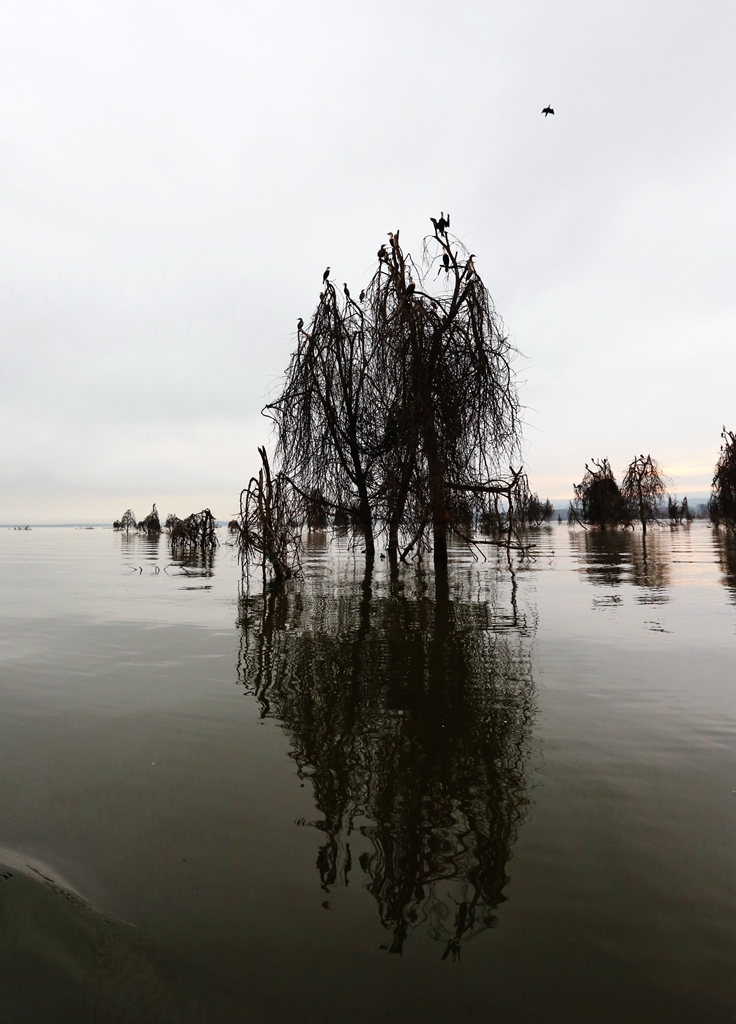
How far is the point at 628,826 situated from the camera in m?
2.21

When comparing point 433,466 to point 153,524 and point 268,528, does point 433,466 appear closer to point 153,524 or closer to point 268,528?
point 268,528

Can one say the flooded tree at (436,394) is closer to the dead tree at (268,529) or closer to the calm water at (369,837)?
the dead tree at (268,529)

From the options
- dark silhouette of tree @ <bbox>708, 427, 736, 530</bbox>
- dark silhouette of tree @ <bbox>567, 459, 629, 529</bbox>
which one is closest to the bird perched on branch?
dark silhouette of tree @ <bbox>708, 427, 736, 530</bbox>

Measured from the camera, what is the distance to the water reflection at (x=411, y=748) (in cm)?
188

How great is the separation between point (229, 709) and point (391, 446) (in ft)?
30.1

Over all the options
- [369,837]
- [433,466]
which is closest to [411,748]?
[369,837]

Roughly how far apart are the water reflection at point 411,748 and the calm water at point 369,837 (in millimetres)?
13

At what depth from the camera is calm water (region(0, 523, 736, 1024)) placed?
1497 mm

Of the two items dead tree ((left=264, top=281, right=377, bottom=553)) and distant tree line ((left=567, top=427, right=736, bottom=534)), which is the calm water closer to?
dead tree ((left=264, top=281, right=377, bottom=553))

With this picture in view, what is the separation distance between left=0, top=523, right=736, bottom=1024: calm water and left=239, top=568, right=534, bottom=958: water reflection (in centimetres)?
1

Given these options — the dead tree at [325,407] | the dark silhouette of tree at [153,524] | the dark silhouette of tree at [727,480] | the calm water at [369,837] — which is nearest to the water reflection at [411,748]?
the calm water at [369,837]

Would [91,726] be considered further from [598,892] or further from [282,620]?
[282,620]

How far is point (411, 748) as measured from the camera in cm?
297

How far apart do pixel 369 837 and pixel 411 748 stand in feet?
2.86
